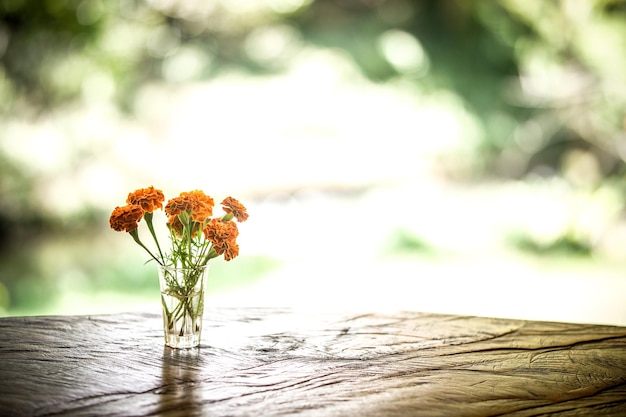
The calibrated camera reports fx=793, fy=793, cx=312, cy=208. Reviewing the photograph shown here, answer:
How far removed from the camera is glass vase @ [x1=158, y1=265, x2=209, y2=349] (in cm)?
159

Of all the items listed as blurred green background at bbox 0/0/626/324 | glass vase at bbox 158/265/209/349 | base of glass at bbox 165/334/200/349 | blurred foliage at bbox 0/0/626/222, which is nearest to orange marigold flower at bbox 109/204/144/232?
glass vase at bbox 158/265/209/349

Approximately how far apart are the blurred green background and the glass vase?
304cm

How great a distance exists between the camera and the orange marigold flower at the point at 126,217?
1.57 meters

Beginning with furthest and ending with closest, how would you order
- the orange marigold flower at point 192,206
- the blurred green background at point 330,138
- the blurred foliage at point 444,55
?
the blurred foliage at point 444,55, the blurred green background at point 330,138, the orange marigold flower at point 192,206

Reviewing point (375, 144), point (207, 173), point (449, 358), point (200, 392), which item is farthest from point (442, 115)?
point (200, 392)

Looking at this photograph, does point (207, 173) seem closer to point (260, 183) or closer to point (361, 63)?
point (260, 183)

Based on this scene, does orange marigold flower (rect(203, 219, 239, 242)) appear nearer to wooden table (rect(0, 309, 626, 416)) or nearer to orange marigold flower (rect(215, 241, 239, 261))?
orange marigold flower (rect(215, 241, 239, 261))

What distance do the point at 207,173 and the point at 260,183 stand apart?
1.14 ft

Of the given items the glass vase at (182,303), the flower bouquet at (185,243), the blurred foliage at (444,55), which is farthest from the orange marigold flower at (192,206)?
the blurred foliage at (444,55)

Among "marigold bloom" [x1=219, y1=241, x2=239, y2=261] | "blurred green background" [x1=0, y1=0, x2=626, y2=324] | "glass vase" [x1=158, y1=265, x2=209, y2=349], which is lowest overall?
"glass vase" [x1=158, y1=265, x2=209, y2=349]

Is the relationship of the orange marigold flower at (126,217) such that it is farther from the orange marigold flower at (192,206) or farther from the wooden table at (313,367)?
the wooden table at (313,367)

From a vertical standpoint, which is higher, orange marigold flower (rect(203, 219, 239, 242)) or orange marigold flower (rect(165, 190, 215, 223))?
orange marigold flower (rect(165, 190, 215, 223))

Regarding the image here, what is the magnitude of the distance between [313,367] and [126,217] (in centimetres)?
47

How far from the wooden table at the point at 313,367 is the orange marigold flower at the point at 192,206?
275mm
